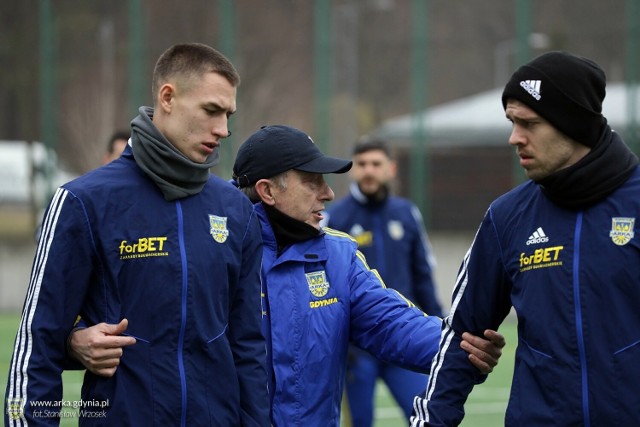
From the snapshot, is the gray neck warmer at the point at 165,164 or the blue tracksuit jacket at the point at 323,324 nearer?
the gray neck warmer at the point at 165,164

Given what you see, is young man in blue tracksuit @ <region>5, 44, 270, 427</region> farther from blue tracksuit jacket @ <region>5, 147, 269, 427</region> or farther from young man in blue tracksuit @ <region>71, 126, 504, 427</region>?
young man in blue tracksuit @ <region>71, 126, 504, 427</region>

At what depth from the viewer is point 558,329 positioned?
4.22 m

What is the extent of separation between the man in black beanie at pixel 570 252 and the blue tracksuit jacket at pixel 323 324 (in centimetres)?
78

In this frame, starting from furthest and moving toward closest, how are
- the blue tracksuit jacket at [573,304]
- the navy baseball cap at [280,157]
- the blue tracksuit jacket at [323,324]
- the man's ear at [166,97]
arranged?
the navy baseball cap at [280,157] < the blue tracksuit jacket at [323,324] < the man's ear at [166,97] < the blue tracksuit jacket at [573,304]

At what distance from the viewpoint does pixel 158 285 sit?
4.36 meters

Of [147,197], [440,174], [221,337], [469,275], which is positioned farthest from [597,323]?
[440,174]

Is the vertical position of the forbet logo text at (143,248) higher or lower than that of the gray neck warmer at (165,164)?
lower

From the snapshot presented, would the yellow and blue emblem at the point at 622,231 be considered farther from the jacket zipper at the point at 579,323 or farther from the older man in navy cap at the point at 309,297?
the older man in navy cap at the point at 309,297

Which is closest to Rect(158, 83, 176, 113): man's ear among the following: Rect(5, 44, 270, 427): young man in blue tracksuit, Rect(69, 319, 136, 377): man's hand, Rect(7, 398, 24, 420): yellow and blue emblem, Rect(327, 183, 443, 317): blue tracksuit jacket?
Rect(5, 44, 270, 427): young man in blue tracksuit

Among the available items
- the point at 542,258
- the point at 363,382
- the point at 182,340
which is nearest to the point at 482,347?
the point at 542,258

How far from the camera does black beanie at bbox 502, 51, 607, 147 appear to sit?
4270mm

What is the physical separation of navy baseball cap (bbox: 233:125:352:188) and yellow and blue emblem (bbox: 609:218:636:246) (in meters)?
1.33

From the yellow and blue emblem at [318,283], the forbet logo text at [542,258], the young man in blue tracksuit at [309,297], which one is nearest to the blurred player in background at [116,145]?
the young man in blue tracksuit at [309,297]

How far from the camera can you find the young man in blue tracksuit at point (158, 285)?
14.0ft
